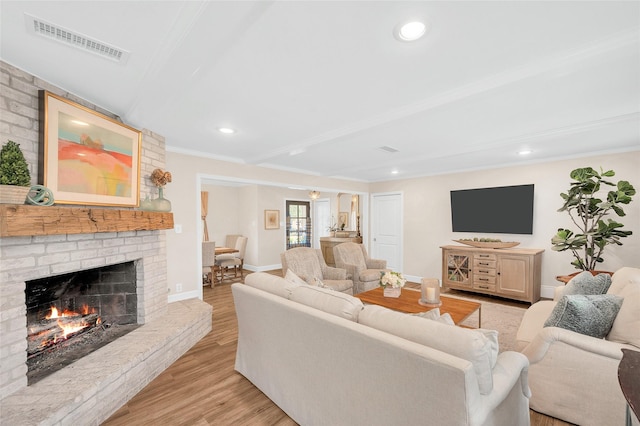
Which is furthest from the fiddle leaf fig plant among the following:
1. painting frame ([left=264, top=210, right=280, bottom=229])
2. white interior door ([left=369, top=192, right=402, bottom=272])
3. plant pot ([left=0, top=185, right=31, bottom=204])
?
painting frame ([left=264, top=210, right=280, bottom=229])

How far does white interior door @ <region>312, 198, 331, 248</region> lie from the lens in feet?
29.8

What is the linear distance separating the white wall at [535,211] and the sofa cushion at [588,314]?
10.0 feet

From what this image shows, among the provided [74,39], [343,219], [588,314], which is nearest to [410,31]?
[74,39]

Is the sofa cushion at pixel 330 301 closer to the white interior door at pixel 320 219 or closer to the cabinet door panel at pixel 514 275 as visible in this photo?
the cabinet door panel at pixel 514 275

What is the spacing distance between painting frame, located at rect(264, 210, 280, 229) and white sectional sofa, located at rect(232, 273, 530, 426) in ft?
17.5

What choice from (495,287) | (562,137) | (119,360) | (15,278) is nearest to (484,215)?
Answer: (495,287)

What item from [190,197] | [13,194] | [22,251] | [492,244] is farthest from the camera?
[492,244]

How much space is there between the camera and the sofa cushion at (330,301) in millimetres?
1619

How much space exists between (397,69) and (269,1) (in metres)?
0.99

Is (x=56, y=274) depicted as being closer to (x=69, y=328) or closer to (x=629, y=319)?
(x=69, y=328)

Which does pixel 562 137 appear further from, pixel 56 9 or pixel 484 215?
pixel 56 9

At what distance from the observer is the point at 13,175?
167 cm

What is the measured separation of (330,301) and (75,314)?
8.27 ft

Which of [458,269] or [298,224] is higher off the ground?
[298,224]
